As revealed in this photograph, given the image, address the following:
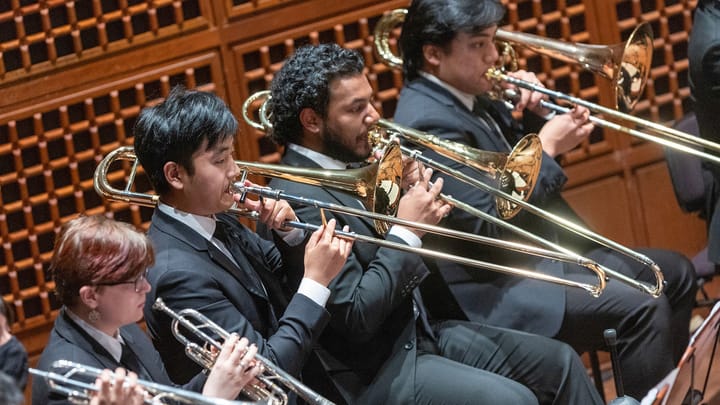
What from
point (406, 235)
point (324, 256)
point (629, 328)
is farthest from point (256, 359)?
point (629, 328)

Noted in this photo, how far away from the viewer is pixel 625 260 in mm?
3975

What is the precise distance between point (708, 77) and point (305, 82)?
1.49m

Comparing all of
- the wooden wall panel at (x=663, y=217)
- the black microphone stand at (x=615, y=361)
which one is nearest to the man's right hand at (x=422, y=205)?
the black microphone stand at (x=615, y=361)

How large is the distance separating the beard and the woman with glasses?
90cm

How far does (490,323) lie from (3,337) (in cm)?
171

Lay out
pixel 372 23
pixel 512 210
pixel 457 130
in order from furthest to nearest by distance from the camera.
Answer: pixel 372 23
pixel 457 130
pixel 512 210

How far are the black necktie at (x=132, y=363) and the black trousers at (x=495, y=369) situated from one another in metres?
0.82

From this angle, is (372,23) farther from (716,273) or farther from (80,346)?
(80,346)

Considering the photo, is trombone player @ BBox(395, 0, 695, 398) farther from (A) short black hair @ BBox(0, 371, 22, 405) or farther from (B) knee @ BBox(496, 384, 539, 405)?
(A) short black hair @ BBox(0, 371, 22, 405)

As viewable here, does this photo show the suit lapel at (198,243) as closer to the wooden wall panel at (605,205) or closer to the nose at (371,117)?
the nose at (371,117)

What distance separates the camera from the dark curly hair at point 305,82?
11.3 ft

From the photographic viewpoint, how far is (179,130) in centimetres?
300

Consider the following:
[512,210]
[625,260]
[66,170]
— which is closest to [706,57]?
[625,260]

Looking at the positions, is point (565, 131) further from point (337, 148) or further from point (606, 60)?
point (337, 148)
